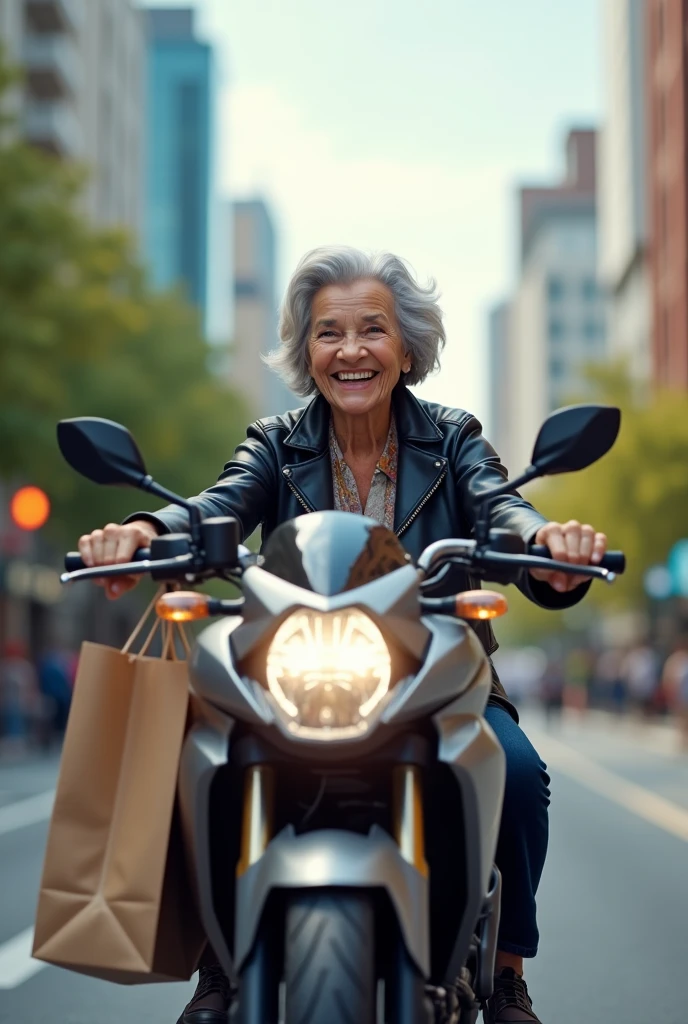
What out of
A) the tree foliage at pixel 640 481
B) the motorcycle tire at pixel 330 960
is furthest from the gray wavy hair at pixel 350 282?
the tree foliage at pixel 640 481

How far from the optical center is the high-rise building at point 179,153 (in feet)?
398

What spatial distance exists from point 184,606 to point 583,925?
210 inches

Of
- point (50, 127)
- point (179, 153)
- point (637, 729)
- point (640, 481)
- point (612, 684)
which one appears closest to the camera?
Result: point (637, 729)

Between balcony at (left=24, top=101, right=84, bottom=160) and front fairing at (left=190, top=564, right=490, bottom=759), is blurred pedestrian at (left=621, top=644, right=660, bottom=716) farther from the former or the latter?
front fairing at (left=190, top=564, right=490, bottom=759)

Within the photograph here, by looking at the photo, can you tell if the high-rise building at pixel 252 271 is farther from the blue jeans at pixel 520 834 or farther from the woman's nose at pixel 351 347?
the blue jeans at pixel 520 834

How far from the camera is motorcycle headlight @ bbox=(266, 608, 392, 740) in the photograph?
278 centimetres

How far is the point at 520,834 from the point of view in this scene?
11.2 ft

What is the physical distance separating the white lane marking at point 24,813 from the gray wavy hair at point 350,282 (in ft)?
29.1

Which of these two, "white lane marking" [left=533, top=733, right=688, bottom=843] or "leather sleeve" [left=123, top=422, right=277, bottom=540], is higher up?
"leather sleeve" [left=123, top=422, right=277, bottom=540]

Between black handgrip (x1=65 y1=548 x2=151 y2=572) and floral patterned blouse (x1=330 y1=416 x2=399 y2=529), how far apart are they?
622 millimetres

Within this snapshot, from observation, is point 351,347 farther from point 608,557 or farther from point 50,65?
point 50,65

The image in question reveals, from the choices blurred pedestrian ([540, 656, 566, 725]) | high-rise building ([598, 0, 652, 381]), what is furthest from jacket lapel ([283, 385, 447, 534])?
high-rise building ([598, 0, 652, 381])

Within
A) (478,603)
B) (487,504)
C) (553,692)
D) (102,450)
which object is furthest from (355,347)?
(553,692)

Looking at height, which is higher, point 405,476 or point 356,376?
point 356,376
